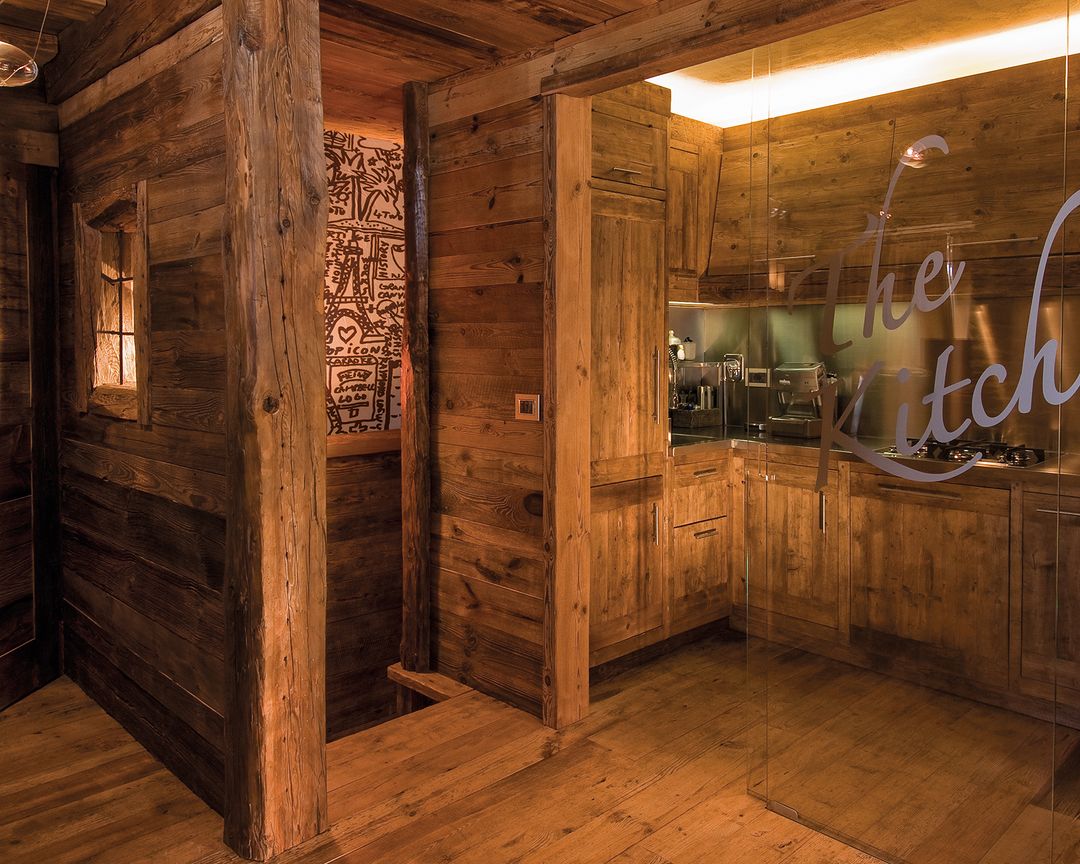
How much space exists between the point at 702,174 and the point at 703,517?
5.89 ft

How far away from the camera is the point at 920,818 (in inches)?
93.7

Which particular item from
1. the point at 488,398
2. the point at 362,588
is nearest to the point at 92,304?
the point at 488,398

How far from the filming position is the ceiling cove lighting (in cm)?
199

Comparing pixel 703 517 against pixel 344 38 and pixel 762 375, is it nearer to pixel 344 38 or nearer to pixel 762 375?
pixel 762 375

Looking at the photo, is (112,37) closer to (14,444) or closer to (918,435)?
(14,444)

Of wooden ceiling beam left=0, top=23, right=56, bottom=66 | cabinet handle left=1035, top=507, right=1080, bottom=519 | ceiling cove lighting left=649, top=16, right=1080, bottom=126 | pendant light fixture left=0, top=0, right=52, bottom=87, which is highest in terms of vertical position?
wooden ceiling beam left=0, top=23, right=56, bottom=66

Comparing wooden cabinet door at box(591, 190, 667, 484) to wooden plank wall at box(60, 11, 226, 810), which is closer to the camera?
wooden plank wall at box(60, 11, 226, 810)

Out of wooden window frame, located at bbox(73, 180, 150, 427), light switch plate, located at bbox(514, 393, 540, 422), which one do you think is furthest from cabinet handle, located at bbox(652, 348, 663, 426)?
wooden window frame, located at bbox(73, 180, 150, 427)

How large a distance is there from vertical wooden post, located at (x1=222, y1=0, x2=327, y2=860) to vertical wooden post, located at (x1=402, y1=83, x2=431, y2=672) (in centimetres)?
119

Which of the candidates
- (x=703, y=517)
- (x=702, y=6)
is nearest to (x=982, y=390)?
(x=702, y=6)

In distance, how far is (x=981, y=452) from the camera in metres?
2.14

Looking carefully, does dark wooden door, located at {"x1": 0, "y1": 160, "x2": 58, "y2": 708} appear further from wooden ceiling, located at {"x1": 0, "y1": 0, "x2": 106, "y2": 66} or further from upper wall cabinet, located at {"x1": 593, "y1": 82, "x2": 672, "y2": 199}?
upper wall cabinet, located at {"x1": 593, "y1": 82, "x2": 672, "y2": 199}

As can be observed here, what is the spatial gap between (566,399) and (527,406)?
168mm

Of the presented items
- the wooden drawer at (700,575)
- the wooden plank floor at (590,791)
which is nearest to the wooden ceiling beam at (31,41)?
the wooden plank floor at (590,791)
